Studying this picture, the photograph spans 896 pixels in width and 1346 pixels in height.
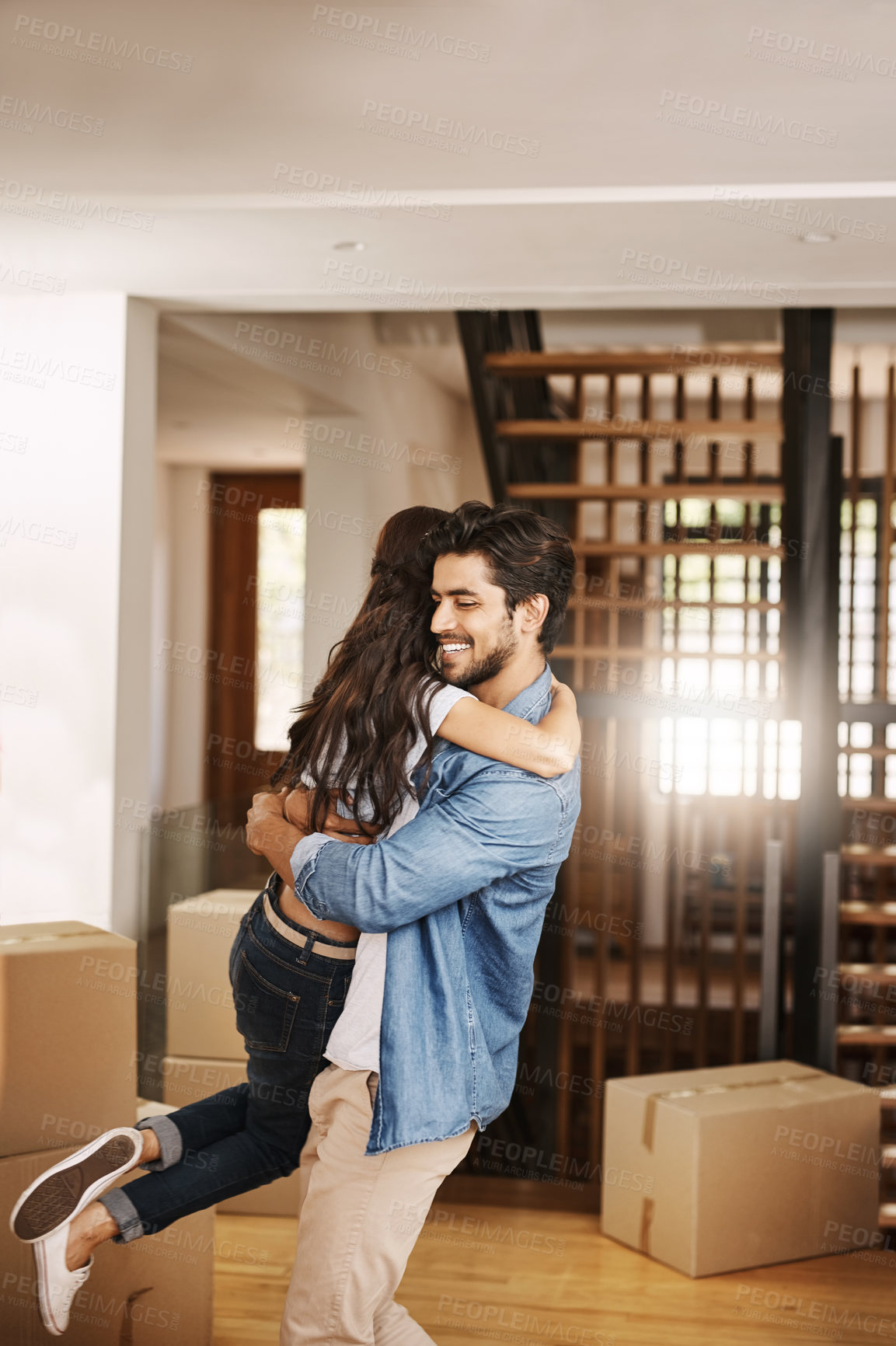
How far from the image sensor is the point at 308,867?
5.31ft

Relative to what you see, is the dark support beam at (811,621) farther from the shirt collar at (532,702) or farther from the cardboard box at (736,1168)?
the shirt collar at (532,702)

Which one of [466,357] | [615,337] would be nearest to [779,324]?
[615,337]

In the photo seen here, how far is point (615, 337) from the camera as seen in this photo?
14.6 feet

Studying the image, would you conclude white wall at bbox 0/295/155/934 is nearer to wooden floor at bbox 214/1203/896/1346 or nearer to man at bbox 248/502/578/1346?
wooden floor at bbox 214/1203/896/1346

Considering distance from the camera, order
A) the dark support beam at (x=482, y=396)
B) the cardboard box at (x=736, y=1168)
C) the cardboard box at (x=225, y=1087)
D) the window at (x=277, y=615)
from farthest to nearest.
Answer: the window at (x=277, y=615), the dark support beam at (x=482, y=396), the cardboard box at (x=225, y=1087), the cardboard box at (x=736, y=1168)

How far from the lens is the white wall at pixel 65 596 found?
3396mm

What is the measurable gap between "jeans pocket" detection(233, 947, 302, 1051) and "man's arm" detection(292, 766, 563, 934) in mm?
178

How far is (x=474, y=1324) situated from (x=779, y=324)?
3581 millimetres

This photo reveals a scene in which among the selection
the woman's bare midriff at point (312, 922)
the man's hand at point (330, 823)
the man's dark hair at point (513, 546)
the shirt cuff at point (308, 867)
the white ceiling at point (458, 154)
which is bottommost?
the woman's bare midriff at point (312, 922)

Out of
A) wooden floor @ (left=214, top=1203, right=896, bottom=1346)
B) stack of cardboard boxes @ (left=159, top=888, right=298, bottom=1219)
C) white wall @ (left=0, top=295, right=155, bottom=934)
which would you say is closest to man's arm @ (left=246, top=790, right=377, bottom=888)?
wooden floor @ (left=214, top=1203, right=896, bottom=1346)

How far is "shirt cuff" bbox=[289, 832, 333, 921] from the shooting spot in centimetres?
161

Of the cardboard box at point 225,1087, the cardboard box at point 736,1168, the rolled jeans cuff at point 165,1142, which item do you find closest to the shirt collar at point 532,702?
the rolled jeans cuff at point 165,1142

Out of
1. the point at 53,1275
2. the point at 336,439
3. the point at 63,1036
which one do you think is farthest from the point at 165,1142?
the point at 336,439

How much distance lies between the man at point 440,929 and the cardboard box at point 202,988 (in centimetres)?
141
